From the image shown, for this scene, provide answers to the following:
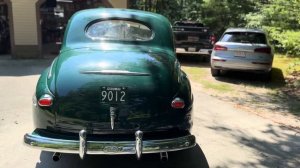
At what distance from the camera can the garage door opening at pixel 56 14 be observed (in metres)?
23.7

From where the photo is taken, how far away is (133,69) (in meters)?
4.97

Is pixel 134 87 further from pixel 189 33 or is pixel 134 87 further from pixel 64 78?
pixel 189 33

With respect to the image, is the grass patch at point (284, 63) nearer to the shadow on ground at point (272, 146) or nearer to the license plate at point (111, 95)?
the shadow on ground at point (272, 146)

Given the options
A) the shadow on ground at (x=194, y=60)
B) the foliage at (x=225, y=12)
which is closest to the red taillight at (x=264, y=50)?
the shadow on ground at (x=194, y=60)

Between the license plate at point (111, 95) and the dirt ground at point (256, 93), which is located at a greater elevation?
the license plate at point (111, 95)

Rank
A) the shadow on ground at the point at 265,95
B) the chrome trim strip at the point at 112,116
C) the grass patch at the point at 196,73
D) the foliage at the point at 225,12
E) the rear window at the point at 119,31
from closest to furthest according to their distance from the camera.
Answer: the chrome trim strip at the point at 112,116 < the rear window at the point at 119,31 < the shadow on ground at the point at 265,95 < the grass patch at the point at 196,73 < the foliage at the point at 225,12

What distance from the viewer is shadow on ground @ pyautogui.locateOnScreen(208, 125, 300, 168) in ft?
18.7

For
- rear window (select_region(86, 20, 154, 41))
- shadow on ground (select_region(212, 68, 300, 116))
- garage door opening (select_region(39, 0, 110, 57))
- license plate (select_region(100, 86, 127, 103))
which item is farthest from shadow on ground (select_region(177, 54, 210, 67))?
license plate (select_region(100, 86, 127, 103))

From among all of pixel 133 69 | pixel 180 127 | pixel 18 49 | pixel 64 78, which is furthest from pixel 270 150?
pixel 18 49

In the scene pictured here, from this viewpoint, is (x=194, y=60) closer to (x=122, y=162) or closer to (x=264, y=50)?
(x=264, y=50)

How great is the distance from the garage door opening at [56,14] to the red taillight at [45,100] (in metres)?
18.7

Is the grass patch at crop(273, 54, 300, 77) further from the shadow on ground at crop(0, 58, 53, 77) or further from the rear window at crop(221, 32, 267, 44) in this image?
the shadow on ground at crop(0, 58, 53, 77)

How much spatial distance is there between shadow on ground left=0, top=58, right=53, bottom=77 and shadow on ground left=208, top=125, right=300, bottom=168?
7925 millimetres

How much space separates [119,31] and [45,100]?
1.75 m
